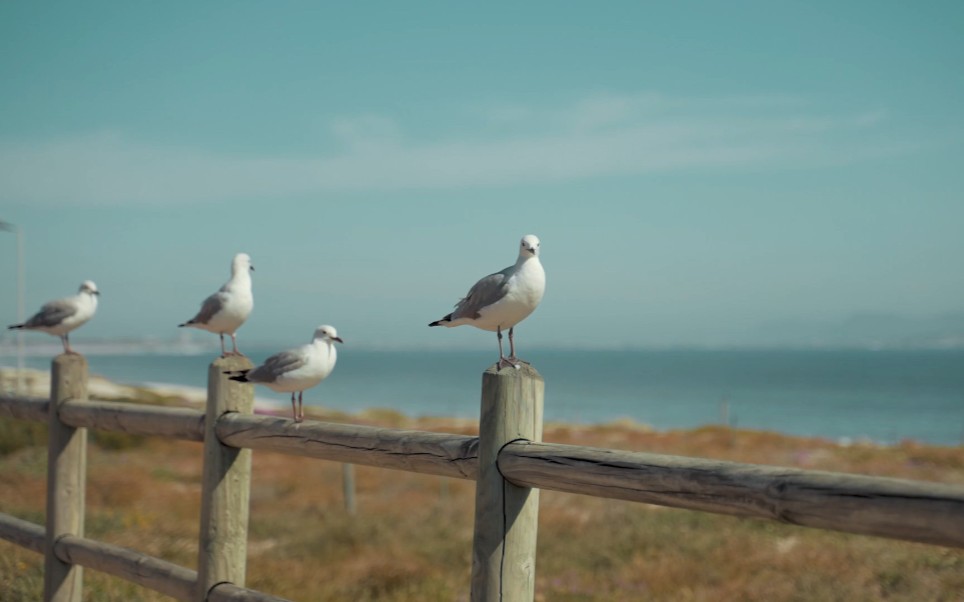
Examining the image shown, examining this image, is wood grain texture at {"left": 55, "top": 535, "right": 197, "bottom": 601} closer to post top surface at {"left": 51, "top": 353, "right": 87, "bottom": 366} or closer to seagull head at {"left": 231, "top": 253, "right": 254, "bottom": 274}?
post top surface at {"left": 51, "top": 353, "right": 87, "bottom": 366}

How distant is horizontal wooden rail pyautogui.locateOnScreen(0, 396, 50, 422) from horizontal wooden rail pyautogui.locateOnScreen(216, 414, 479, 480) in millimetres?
2076

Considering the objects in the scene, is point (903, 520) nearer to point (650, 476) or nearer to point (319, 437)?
point (650, 476)

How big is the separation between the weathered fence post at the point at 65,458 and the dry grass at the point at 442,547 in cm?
84

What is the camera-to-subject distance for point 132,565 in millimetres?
4793

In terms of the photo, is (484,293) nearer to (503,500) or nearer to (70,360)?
(503,500)

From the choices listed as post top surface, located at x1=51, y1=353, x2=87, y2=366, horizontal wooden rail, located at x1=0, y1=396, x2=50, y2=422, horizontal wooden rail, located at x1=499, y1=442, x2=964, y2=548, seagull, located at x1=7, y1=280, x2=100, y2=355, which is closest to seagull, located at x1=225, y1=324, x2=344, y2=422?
horizontal wooden rail, located at x1=499, y1=442, x2=964, y2=548

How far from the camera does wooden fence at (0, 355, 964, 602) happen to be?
2.28 meters

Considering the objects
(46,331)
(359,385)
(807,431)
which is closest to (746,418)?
(807,431)

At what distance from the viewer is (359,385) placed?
117 m

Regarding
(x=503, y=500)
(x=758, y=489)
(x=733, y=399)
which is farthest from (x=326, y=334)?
(x=733, y=399)

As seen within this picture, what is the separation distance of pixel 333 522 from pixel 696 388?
336ft

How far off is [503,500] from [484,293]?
2.76 feet

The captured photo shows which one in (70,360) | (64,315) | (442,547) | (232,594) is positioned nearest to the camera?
(232,594)

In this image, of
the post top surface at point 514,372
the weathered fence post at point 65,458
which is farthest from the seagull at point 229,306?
the post top surface at point 514,372
